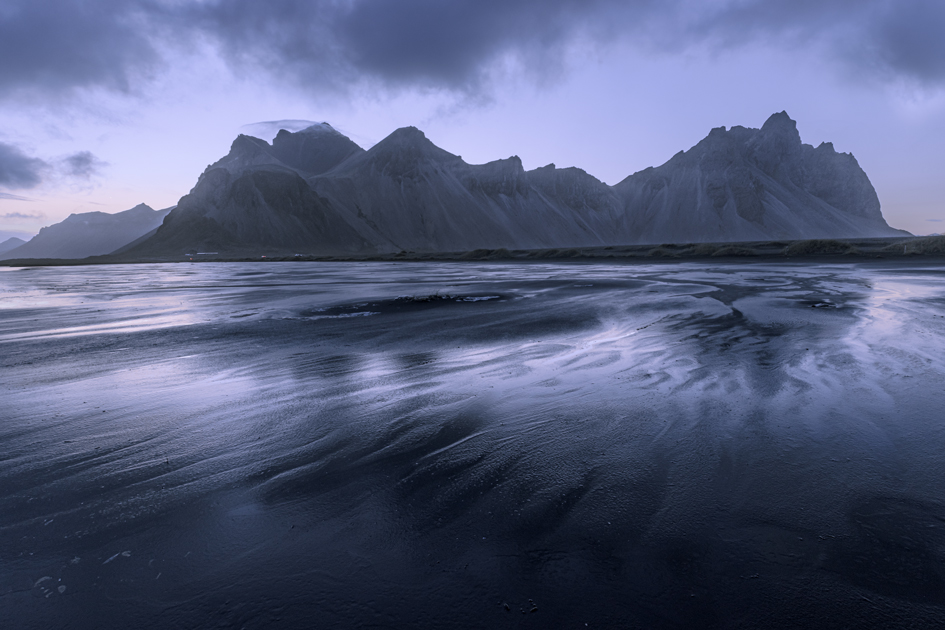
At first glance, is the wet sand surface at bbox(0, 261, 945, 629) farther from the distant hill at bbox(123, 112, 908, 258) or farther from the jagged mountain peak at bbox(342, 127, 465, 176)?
the jagged mountain peak at bbox(342, 127, 465, 176)

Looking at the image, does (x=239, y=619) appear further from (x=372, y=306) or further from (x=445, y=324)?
(x=372, y=306)

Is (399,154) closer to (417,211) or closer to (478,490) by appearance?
(417,211)

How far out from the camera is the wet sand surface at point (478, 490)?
208 centimetres

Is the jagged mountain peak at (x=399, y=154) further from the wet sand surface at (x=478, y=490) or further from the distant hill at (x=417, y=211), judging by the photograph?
the wet sand surface at (x=478, y=490)

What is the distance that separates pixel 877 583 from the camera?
2.14m

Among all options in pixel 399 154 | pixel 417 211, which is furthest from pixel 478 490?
pixel 399 154

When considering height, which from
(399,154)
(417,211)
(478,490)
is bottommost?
(478,490)

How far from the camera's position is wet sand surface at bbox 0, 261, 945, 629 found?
2.08 m

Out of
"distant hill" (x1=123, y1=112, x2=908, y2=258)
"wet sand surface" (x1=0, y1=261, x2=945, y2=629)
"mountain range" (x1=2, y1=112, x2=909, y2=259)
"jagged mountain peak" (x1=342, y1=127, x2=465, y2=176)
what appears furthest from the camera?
"jagged mountain peak" (x1=342, y1=127, x2=465, y2=176)

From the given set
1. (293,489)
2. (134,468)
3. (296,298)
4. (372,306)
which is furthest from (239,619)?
(296,298)

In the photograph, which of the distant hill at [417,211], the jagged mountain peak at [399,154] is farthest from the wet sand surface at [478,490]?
the jagged mountain peak at [399,154]

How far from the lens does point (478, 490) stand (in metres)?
3.01

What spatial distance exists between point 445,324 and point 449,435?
647 centimetres

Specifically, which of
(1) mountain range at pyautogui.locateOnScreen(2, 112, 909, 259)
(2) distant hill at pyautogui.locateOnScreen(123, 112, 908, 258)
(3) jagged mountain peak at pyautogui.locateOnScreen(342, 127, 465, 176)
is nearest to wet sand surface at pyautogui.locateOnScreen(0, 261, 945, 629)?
(1) mountain range at pyautogui.locateOnScreen(2, 112, 909, 259)
